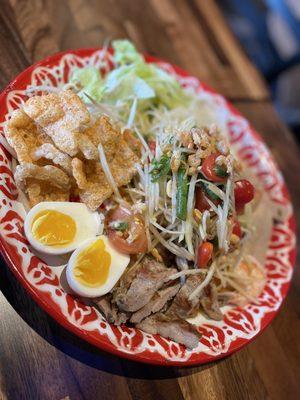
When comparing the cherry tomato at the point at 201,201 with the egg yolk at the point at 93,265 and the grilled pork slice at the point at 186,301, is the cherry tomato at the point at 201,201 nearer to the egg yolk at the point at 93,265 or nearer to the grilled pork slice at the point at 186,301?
the grilled pork slice at the point at 186,301

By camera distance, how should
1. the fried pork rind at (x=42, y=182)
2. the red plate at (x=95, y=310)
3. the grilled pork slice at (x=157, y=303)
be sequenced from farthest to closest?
the grilled pork slice at (x=157, y=303) < the fried pork rind at (x=42, y=182) < the red plate at (x=95, y=310)

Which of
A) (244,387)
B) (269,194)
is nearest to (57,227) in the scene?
(244,387)

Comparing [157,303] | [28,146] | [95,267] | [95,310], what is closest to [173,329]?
[157,303]

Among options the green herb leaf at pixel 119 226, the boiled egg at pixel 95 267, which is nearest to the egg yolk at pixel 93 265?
the boiled egg at pixel 95 267

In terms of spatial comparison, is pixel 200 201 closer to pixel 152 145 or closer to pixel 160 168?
pixel 160 168

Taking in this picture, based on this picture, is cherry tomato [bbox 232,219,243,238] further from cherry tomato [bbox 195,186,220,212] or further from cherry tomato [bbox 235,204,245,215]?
cherry tomato [bbox 195,186,220,212]

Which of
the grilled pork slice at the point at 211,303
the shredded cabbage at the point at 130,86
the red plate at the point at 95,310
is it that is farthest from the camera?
the shredded cabbage at the point at 130,86
